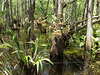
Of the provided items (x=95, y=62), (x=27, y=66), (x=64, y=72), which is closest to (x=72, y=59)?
(x=95, y=62)

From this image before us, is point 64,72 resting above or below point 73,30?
below

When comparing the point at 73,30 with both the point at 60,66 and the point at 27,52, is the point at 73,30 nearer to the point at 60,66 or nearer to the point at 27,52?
the point at 60,66

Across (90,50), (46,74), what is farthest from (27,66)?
(90,50)

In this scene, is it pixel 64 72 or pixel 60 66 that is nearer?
pixel 64 72

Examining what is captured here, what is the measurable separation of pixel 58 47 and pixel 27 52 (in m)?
2.07

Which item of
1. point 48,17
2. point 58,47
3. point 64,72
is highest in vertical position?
point 48,17

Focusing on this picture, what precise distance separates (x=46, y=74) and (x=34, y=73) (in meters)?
0.68

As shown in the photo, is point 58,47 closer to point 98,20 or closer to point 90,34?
point 90,34

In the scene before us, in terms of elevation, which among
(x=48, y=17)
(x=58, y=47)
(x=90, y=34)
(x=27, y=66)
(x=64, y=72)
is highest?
(x=48, y=17)

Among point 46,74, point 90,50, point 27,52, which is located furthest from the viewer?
point 90,50

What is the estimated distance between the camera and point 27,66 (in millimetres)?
4086

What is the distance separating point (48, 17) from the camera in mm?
5793

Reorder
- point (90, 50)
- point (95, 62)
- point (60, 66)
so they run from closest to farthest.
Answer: point (60, 66) → point (95, 62) → point (90, 50)

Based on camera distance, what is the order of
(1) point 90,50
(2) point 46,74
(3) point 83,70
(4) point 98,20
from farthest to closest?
1. (4) point 98,20
2. (1) point 90,50
3. (3) point 83,70
4. (2) point 46,74
